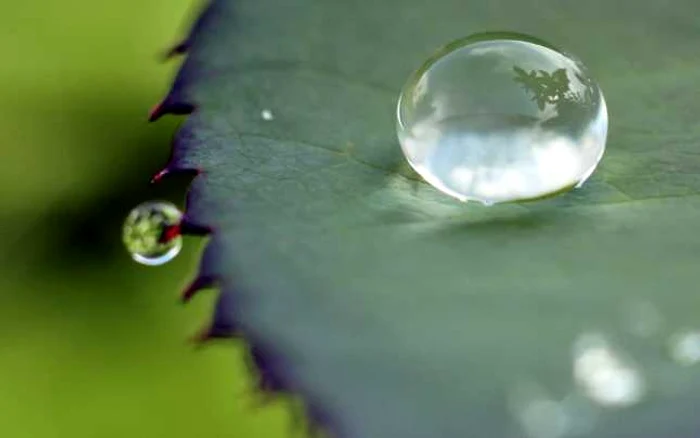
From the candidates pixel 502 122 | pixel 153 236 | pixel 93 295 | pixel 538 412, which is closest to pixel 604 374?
pixel 538 412

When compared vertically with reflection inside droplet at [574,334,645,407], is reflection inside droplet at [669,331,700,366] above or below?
above

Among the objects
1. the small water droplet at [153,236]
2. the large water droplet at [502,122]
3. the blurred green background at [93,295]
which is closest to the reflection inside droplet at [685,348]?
the large water droplet at [502,122]

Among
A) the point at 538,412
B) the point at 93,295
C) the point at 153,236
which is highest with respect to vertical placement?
the point at 538,412

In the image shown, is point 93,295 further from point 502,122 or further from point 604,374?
point 604,374

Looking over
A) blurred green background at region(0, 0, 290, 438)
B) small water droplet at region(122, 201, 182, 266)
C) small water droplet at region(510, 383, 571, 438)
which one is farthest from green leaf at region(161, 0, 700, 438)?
blurred green background at region(0, 0, 290, 438)

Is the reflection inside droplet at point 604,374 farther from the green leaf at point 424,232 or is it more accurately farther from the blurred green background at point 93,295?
the blurred green background at point 93,295

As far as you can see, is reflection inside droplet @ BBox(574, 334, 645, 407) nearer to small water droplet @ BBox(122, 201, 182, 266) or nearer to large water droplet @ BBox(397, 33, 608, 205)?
large water droplet @ BBox(397, 33, 608, 205)
